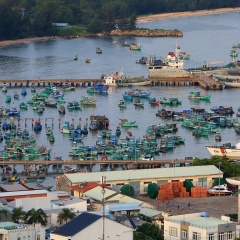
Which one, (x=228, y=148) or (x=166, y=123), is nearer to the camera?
(x=228, y=148)

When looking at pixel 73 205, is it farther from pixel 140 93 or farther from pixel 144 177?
pixel 140 93

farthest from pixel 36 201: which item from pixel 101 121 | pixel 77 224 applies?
pixel 101 121

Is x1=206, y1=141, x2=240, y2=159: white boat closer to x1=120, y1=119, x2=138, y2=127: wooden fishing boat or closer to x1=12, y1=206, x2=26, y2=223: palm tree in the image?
x1=120, y1=119, x2=138, y2=127: wooden fishing boat

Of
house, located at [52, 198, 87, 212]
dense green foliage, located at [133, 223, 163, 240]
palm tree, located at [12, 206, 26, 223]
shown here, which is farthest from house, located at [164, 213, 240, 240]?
palm tree, located at [12, 206, 26, 223]

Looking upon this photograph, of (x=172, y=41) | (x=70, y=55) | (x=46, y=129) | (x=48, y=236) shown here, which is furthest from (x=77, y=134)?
(x=172, y=41)

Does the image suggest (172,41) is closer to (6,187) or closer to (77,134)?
(77,134)

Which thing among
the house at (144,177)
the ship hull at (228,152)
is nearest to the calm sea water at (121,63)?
the ship hull at (228,152)
